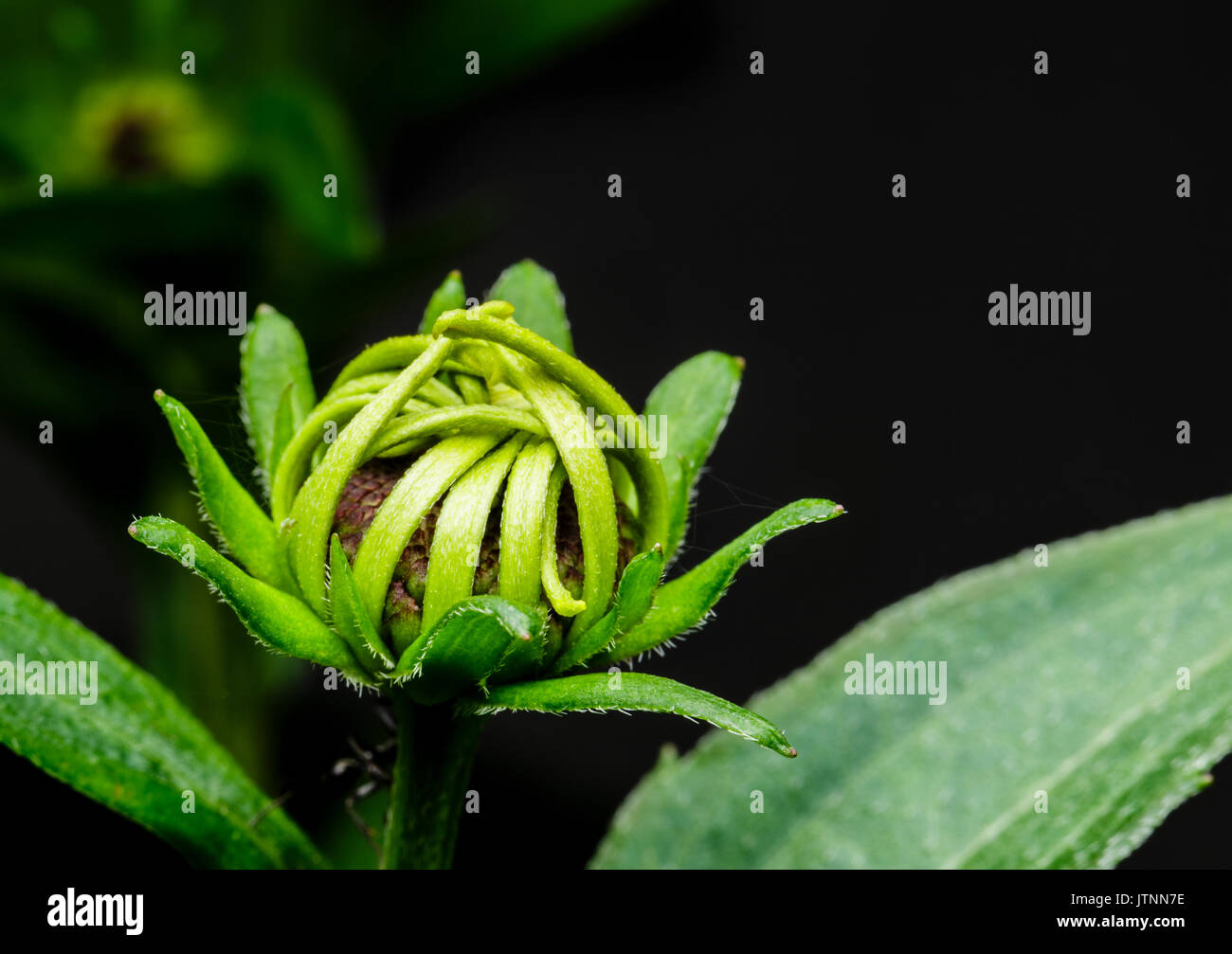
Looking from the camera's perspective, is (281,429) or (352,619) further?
(281,429)

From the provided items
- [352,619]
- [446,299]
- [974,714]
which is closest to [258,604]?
[352,619]

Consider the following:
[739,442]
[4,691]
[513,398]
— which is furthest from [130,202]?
[739,442]

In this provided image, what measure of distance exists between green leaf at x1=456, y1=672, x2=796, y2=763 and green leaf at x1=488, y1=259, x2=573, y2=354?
326 millimetres

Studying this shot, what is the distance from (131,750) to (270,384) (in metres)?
0.30

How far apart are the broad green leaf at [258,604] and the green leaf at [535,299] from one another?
1.04 feet

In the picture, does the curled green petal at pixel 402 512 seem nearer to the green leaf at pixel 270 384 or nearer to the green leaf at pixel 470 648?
the green leaf at pixel 470 648

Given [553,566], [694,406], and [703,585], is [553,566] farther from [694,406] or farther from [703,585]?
[694,406]

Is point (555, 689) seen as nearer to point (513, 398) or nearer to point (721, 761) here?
point (513, 398)

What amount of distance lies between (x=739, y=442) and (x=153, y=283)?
1244mm

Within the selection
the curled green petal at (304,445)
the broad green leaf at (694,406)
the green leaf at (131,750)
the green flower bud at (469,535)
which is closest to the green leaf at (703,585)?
the green flower bud at (469,535)

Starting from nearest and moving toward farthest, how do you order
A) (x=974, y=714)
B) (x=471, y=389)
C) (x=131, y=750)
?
(x=471, y=389)
(x=131, y=750)
(x=974, y=714)

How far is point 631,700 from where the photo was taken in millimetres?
798

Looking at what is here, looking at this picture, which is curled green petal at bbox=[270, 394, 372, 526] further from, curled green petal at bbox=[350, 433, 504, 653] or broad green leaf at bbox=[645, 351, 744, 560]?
broad green leaf at bbox=[645, 351, 744, 560]

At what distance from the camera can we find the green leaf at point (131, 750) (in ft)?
3.17
